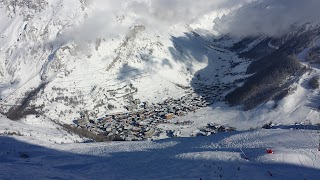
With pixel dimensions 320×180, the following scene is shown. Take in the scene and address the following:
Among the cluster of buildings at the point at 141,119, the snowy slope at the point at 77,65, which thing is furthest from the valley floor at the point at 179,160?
the snowy slope at the point at 77,65

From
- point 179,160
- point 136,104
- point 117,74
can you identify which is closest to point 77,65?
point 117,74

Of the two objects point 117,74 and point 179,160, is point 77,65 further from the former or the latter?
point 179,160

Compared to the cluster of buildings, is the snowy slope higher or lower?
higher

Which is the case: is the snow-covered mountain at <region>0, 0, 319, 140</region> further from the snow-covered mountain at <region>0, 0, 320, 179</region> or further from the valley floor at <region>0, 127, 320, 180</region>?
the valley floor at <region>0, 127, 320, 180</region>

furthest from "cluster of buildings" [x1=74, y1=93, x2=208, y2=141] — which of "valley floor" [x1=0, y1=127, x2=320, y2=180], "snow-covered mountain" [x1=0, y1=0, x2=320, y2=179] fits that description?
"valley floor" [x1=0, y1=127, x2=320, y2=180]

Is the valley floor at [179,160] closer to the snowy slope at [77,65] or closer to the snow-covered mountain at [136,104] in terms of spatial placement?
the snow-covered mountain at [136,104]
